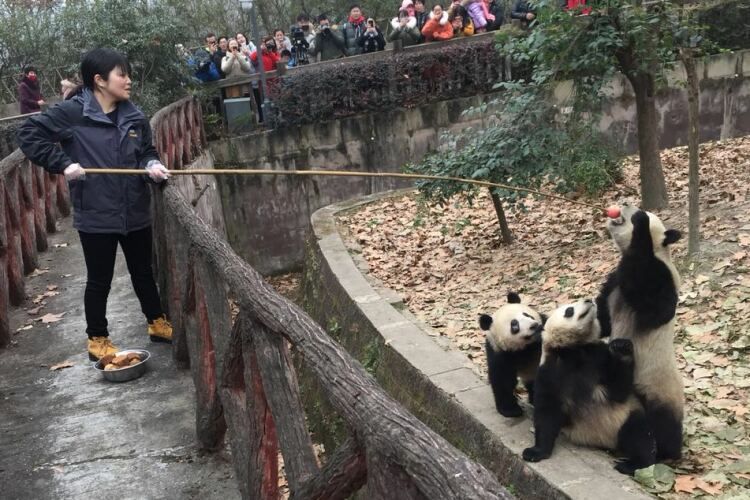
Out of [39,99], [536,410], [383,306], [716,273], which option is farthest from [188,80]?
[536,410]

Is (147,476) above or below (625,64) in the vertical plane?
below

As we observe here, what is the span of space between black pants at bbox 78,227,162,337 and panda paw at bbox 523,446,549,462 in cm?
290

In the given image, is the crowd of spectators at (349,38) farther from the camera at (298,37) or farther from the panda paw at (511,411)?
the panda paw at (511,411)

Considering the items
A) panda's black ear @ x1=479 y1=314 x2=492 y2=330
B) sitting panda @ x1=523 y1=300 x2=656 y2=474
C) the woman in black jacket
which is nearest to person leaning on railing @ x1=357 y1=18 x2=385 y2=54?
the woman in black jacket

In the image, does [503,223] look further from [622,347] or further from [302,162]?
[302,162]

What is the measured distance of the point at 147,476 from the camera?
4.08 metres

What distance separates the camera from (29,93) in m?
14.8

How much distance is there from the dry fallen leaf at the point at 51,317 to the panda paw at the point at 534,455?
4.10 meters

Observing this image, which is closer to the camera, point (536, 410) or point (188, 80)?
point (536, 410)

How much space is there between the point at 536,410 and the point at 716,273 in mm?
2753

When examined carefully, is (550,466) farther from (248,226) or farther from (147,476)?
(248,226)

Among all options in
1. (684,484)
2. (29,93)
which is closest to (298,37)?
(29,93)

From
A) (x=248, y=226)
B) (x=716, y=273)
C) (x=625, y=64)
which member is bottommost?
(x=248, y=226)

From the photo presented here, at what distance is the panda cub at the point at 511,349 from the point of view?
3990mm
